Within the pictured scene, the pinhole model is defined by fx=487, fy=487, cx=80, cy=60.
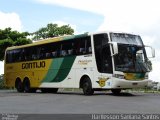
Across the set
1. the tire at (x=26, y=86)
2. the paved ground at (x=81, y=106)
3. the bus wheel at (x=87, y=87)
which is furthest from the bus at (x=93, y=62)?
the paved ground at (x=81, y=106)

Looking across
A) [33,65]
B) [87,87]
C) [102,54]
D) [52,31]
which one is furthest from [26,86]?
[52,31]

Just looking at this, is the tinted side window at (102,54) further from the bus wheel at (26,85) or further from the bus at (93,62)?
the bus wheel at (26,85)

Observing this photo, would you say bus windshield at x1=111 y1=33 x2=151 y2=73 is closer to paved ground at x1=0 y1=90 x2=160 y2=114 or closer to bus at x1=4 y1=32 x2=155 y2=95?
bus at x1=4 y1=32 x2=155 y2=95

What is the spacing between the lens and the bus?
24.0 meters

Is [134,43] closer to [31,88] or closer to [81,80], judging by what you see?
[81,80]

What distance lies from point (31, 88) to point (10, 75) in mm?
3037

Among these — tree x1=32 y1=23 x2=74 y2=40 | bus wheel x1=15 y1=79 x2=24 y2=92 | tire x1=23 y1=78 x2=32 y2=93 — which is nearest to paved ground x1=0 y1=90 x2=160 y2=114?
tire x1=23 y1=78 x2=32 y2=93

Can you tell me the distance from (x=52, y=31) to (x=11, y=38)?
7494 millimetres

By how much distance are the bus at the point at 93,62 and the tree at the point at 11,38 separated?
20.2 meters

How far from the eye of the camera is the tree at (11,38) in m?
50.6

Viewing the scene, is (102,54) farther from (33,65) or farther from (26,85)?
(26,85)

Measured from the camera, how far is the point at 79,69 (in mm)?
26156

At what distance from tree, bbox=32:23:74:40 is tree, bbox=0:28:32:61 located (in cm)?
515

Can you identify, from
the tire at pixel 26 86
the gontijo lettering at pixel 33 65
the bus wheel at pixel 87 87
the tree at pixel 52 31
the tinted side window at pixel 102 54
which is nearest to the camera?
the tinted side window at pixel 102 54
